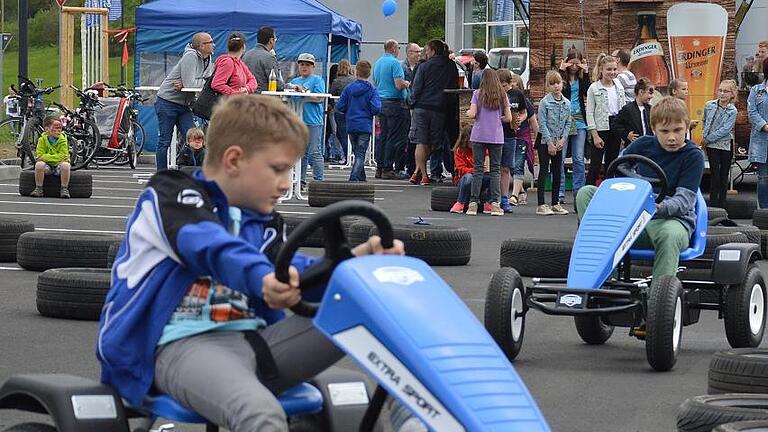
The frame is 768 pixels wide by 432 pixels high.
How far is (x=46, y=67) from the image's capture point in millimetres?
66500

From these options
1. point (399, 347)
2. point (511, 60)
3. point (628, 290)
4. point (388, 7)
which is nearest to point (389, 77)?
point (511, 60)

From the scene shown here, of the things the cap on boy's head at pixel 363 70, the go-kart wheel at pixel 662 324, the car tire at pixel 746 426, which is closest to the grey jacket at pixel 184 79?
the cap on boy's head at pixel 363 70

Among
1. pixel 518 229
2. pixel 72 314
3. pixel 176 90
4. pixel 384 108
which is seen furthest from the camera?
pixel 384 108

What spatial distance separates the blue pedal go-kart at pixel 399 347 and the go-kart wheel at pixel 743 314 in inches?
183

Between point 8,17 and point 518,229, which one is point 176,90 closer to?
point 518,229

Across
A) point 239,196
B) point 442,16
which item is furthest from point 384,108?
point 442,16

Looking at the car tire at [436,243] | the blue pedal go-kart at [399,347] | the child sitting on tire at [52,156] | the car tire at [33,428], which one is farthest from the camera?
the child sitting on tire at [52,156]

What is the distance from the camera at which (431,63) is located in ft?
68.8

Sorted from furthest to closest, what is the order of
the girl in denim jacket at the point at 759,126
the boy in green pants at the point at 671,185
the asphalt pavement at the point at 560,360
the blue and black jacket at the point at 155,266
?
the girl in denim jacket at the point at 759,126 → the boy in green pants at the point at 671,185 → the asphalt pavement at the point at 560,360 → the blue and black jacket at the point at 155,266

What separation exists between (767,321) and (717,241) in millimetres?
897

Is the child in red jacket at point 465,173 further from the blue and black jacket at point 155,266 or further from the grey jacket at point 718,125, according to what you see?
the blue and black jacket at point 155,266

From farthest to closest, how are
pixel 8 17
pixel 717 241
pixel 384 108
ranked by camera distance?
pixel 8 17, pixel 384 108, pixel 717 241

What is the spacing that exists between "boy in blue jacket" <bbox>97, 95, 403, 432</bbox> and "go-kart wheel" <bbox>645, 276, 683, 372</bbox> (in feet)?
12.0

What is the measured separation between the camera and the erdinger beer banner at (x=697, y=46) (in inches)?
759
